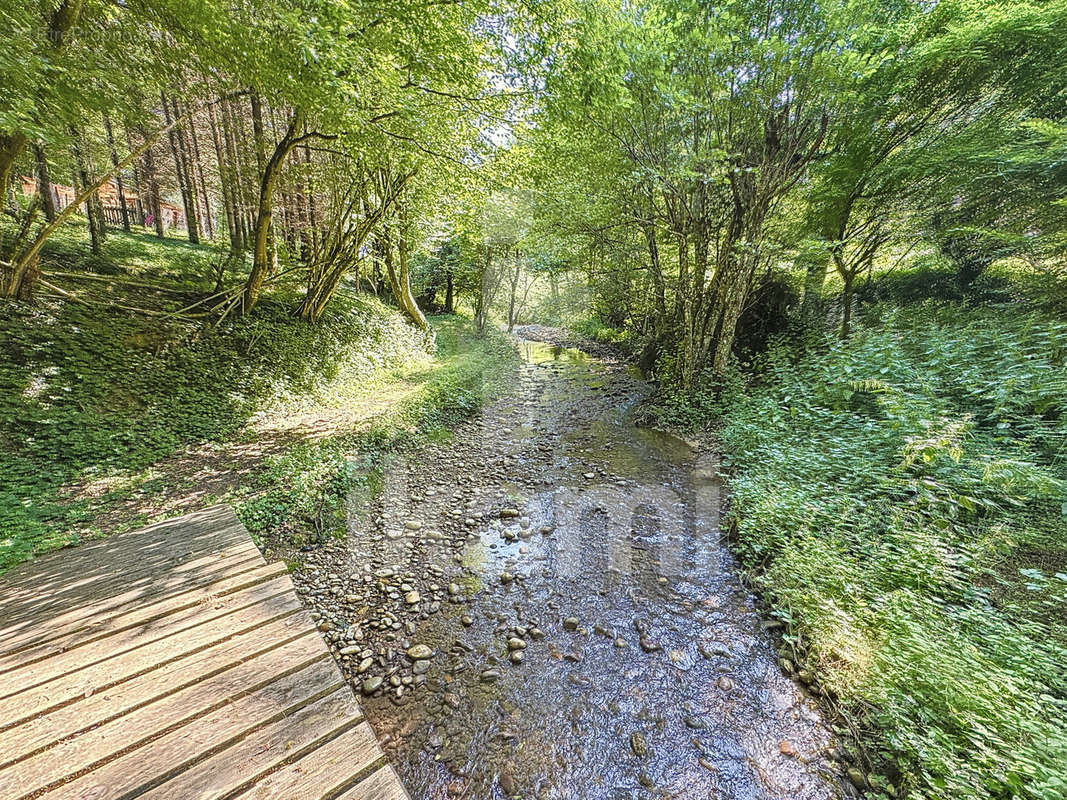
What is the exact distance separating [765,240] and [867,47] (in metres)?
3.10

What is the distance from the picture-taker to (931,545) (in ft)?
11.3

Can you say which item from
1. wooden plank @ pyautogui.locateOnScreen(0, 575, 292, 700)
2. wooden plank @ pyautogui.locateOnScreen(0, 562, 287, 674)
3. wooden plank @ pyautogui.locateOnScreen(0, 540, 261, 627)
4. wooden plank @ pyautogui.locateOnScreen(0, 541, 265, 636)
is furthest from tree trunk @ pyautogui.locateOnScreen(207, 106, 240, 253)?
wooden plank @ pyautogui.locateOnScreen(0, 575, 292, 700)

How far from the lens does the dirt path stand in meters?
2.70

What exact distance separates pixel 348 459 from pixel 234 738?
4692mm

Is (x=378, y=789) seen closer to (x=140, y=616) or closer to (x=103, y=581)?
(x=140, y=616)

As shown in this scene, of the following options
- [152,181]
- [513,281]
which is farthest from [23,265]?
[513,281]

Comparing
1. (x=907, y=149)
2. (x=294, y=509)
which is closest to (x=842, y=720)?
(x=294, y=509)

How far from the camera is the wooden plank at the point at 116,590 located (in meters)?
2.39

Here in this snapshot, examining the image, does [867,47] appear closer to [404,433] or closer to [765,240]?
[765,240]

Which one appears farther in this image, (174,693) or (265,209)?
(265,209)

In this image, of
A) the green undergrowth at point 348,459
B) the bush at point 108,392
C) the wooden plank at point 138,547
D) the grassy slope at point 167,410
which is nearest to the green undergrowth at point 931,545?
the wooden plank at point 138,547

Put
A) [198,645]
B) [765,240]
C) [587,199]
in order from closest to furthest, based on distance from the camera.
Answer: [198,645], [765,240], [587,199]

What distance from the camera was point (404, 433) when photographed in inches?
293

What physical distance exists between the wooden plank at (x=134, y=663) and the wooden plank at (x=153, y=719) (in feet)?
0.93
